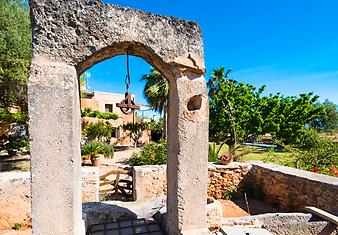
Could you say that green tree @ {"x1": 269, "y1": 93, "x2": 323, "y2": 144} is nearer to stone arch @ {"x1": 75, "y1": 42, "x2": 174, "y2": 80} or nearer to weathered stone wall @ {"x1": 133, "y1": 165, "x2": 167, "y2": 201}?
weathered stone wall @ {"x1": 133, "y1": 165, "x2": 167, "y2": 201}

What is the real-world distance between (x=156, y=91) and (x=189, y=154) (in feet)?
45.5

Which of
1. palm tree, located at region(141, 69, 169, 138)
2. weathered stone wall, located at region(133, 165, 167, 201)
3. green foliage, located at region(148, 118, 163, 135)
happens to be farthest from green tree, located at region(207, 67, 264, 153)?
weathered stone wall, located at region(133, 165, 167, 201)

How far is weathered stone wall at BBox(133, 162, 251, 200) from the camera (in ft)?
20.7

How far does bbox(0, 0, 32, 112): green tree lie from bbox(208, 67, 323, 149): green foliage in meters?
12.2

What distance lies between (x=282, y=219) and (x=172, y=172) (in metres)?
2.95

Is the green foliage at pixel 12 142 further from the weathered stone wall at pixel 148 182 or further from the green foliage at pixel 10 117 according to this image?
the weathered stone wall at pixel 148 182

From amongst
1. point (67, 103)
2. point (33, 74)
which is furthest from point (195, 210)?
point (33, 74)

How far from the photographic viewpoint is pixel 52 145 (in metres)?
2.33

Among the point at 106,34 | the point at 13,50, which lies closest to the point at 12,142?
the point at 13,50

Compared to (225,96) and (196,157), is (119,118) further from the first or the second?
(196,157)

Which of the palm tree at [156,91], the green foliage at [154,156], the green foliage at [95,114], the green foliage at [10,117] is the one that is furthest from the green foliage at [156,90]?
the green foliage at [10,117]

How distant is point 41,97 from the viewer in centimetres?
230

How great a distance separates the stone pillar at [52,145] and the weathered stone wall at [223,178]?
523cm

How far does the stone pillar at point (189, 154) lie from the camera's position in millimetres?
2809
